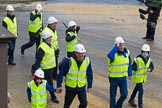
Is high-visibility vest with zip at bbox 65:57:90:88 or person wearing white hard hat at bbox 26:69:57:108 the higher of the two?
high-visibility vest with zip at bbox 65:57:90:88

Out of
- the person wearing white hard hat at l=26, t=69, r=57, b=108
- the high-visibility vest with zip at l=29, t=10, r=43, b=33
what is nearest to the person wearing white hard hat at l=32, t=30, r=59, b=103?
the person wearing white hard hat at l=26, t=69, r=57, b=108

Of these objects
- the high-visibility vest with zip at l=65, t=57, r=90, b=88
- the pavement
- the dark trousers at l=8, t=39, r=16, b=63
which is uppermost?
the high-visibility vest with zip at l=65, t=57, r=90, b=88

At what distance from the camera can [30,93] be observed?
30.6 feet

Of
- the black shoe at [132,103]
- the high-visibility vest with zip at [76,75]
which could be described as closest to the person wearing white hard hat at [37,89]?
the high-visibility vest with zip at [76,75]

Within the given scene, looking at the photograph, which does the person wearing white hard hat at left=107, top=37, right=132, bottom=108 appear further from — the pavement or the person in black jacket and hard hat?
the person in black jacket and hard hat

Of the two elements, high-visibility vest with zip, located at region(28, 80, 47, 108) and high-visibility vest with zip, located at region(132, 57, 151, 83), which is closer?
high-visibility vest with zip, located at region(28, 80, 47, 108)

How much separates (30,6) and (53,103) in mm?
18328

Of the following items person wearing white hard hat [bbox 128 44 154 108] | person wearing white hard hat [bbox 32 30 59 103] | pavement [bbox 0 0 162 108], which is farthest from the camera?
pavement [bbox 0 0 162 108]

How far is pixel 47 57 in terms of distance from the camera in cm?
1059

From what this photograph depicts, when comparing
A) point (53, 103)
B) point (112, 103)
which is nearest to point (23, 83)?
point (53, 103)

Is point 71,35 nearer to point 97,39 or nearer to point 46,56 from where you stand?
point 46,56

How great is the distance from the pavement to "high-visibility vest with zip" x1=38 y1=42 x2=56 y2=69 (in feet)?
3.36

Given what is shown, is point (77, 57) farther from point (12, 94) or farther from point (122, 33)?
point (122, 33)

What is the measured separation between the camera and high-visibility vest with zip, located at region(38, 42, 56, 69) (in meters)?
10.5
